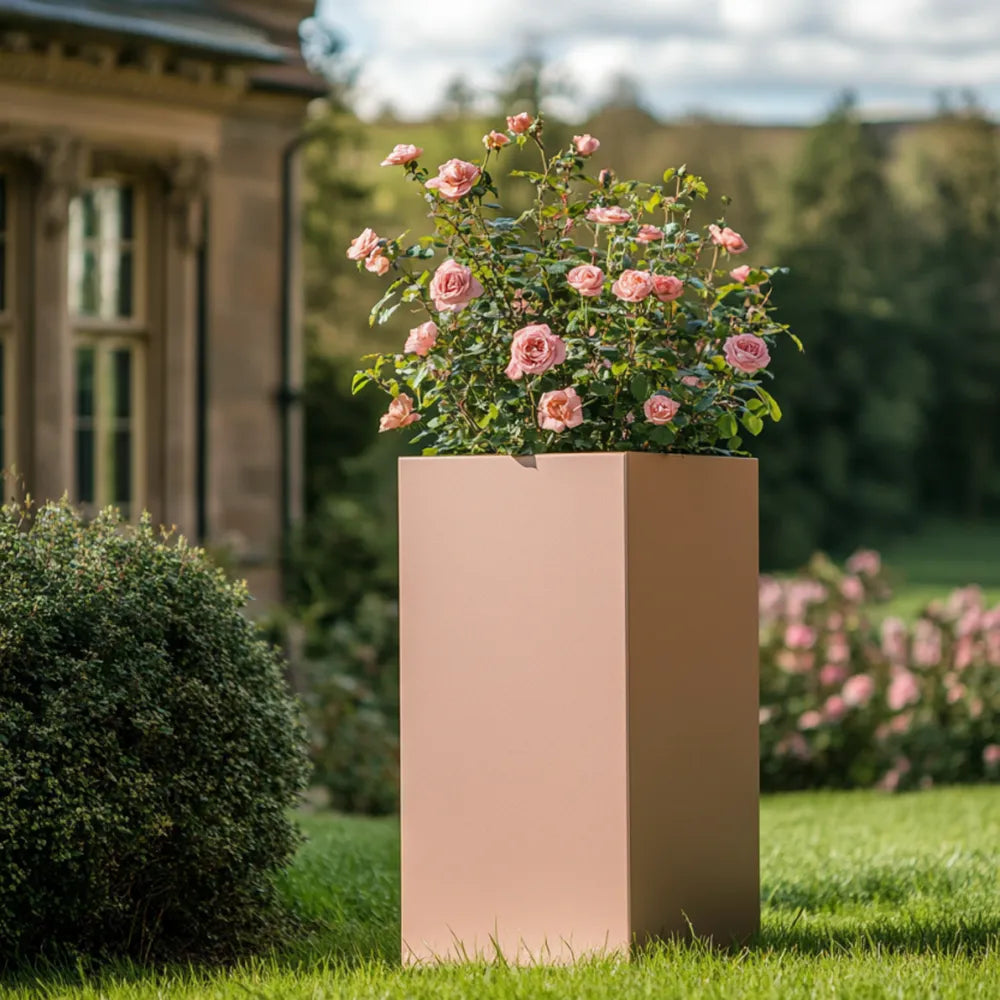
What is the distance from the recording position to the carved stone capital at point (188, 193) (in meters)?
11.6

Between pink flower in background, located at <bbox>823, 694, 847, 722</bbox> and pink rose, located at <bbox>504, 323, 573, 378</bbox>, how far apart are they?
21.4 ft

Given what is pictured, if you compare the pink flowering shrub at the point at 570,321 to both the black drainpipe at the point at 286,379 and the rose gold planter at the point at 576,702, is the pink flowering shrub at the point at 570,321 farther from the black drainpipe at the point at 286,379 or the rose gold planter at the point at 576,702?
the black drainpipe at the point at 286,379

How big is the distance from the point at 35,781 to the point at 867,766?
7.00 m

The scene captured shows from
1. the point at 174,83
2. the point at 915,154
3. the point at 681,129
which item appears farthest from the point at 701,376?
the point at 915,154

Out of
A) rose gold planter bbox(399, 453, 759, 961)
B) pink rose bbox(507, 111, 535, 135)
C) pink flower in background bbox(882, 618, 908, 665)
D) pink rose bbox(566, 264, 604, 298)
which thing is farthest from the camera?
pink flower in background bbox(882, 618, 908, 665)

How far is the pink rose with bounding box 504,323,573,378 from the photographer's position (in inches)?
171

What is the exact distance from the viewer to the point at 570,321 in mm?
4508

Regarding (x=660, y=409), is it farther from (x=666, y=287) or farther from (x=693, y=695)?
(x=693, y=695)

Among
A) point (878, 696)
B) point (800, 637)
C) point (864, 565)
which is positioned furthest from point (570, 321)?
point (864, 565)

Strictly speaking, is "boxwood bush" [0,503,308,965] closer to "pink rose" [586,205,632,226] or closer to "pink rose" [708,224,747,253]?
"pink rose" [586,205,632,226]

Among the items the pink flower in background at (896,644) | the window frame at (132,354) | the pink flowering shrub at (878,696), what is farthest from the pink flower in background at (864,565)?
the window frame at (132,354)

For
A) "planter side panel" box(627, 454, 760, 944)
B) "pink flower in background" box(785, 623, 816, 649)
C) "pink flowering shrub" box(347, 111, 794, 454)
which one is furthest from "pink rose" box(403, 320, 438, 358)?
"pink flower in background" box(785, 623, 816, 649)

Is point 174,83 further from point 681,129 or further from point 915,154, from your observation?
point 915,154

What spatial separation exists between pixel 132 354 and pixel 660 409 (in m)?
8.11
